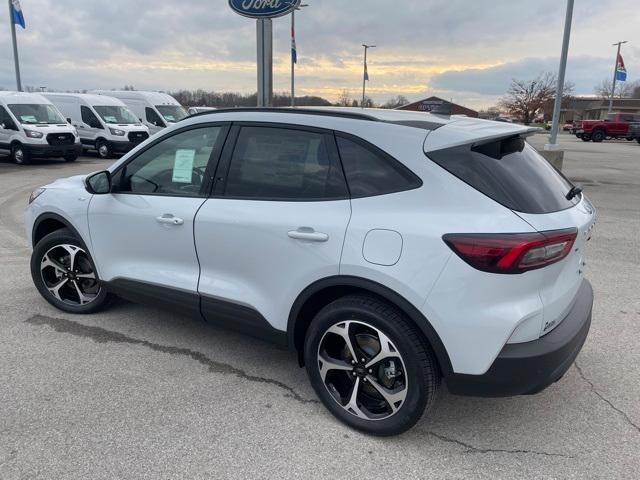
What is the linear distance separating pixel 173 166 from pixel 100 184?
687 mm

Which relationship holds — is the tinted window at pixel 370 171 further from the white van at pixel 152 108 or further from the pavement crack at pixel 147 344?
the white van at pixel 152 108

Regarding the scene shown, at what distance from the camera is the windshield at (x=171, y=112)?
70.9 ft

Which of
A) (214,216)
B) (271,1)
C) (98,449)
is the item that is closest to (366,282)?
(214,216)

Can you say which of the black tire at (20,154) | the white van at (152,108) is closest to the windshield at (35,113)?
the black tire at (20,154)

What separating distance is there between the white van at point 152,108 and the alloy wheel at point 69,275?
17.6 m

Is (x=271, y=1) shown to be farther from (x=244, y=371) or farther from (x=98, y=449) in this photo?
(x=98, y=449)

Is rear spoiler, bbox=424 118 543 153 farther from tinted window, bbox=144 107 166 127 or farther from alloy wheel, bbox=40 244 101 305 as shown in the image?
tinted window, bbox=144 107 166 127

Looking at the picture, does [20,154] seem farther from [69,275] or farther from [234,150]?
[234,150]

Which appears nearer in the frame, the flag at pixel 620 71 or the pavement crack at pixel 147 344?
the pavement crack at pixel 147 344

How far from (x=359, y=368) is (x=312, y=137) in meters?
1.31

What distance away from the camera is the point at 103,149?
18688 mm

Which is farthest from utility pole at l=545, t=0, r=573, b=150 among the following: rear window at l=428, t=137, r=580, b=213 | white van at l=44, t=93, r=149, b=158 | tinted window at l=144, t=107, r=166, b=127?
tinted window at l=144, t=107, r=166, b=127

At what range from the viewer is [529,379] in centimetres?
244

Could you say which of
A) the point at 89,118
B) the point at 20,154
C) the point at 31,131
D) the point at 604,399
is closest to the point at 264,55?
the point at 604,399
